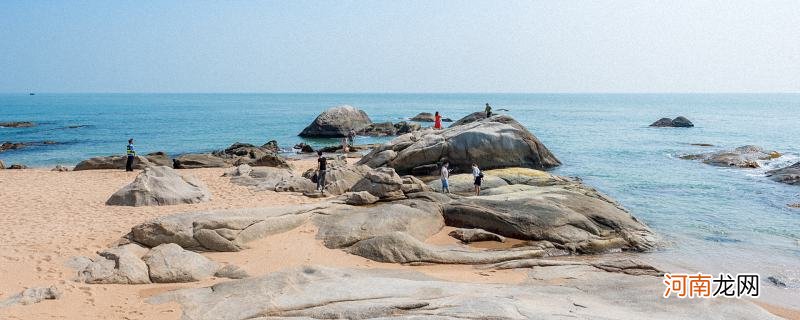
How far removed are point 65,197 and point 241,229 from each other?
9.99 metres

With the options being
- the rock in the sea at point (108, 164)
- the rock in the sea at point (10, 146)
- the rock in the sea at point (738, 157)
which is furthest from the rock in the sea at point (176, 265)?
the rock in the sea at point (10, 146)

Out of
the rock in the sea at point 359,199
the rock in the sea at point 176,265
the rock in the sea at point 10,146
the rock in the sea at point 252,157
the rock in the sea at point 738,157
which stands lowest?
the rock in the sea at point 10,146

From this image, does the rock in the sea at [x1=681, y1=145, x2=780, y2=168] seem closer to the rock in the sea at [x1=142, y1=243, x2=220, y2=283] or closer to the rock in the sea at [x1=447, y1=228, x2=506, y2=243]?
the rock in the sea at [x1=447, y1=228, x2=506, y2=243]

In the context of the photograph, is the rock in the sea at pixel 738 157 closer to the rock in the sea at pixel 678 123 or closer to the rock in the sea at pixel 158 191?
the rock in the sea at pixel 678 123

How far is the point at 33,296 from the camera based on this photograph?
9.92 metres

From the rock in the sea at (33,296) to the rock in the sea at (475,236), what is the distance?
9.99 meters

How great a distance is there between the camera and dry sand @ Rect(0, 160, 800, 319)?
1008cm

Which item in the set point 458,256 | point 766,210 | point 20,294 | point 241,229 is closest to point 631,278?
point 458,256

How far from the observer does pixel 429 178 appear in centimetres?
2647

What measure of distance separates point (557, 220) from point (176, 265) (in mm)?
10718

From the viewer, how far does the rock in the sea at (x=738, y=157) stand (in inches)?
1381

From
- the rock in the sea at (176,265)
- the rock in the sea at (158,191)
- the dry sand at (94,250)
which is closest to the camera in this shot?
the dry sand at (94,250)

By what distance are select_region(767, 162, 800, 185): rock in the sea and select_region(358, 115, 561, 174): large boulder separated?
13.4 m

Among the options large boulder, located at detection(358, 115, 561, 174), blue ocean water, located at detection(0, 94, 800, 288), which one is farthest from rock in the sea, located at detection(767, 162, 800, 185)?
large boulder, located at detection(358, 115, 561, 174)
